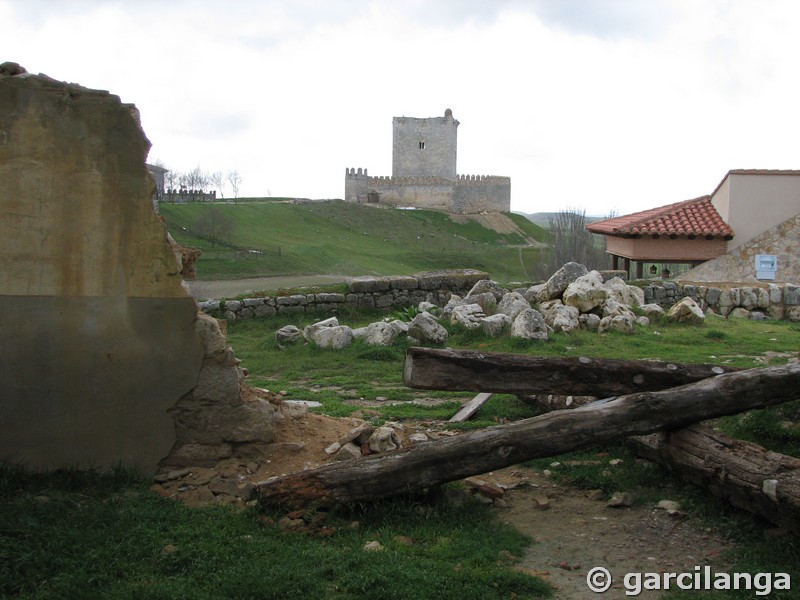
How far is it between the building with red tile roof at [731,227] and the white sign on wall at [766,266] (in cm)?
13

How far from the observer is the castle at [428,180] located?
272 ft

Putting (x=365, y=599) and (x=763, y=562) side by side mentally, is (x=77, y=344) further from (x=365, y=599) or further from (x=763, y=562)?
(x=763, y=562)

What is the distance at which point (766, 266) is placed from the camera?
70.0 ft

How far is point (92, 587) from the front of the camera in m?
4.27

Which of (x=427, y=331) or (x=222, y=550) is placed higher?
(x=427, y=331)

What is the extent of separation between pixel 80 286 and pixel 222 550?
2.26 m

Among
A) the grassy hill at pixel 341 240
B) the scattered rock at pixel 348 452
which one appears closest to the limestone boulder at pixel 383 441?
the scattered rock at pixel 348 452

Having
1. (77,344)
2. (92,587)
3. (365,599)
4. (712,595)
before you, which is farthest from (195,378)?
(712,595)

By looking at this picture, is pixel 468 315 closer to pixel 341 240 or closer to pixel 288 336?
pixel 288 336

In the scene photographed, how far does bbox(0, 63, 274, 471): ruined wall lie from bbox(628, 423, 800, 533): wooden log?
3776 millimetres

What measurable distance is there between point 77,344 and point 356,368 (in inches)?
233

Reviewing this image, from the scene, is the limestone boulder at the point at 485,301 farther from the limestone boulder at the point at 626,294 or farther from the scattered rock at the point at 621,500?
the scattered rock at the point at 621,500

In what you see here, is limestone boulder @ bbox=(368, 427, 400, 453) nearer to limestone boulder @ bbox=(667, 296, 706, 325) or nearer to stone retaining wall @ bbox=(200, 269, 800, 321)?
stone retaining wall @ bbox=(200, 269, 800, 321)

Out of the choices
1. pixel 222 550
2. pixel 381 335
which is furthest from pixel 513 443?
pixel 381 335
